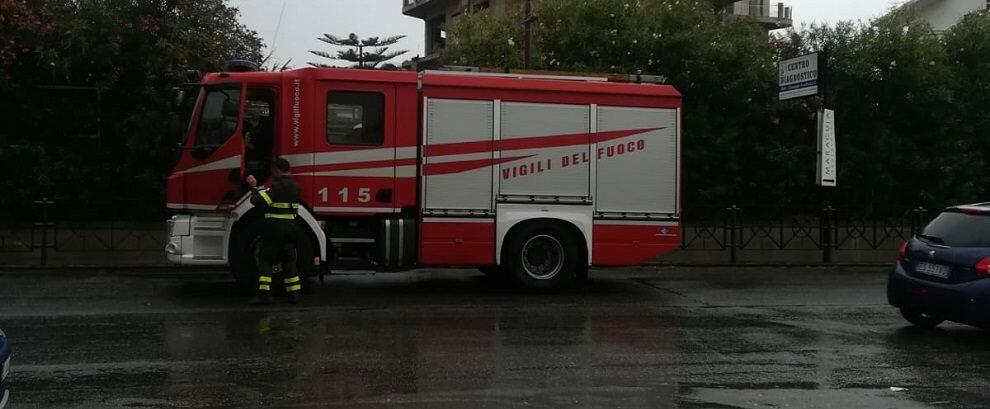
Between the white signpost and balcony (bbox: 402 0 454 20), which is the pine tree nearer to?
balcony (bbox: 402 0 454 20)

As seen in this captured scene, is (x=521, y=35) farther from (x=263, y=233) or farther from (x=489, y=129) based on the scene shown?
(x=263, y=233)

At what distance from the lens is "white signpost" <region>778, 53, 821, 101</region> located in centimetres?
1864

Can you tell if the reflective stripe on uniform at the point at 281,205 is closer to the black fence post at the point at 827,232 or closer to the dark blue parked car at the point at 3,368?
the dark blue parked car at the point at 3,368

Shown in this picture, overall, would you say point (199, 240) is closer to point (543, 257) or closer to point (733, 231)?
point (543, 257)

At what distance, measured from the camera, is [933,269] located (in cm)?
963

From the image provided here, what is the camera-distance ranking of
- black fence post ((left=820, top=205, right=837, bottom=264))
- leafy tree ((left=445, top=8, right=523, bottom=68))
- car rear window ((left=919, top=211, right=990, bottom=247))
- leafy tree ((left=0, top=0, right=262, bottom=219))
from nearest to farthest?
1. car rear window ((left=919, top=211, right=990, bottom=247))
2. black fence post ((left=820, top=205, right=837, bottom=264))
3. leafy tree ((left=0, top=0, right=262, bottom=219))
4. leafy tree ((left=445, top=8, right=523, bottom=68))

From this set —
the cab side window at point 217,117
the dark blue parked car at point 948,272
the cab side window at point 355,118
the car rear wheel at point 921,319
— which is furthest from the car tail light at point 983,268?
the cab side window at point 217,117

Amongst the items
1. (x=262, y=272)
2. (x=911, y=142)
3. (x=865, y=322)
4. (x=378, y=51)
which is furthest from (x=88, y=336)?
(x=378, y=51)

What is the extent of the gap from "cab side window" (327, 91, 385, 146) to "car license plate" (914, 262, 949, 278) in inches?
242

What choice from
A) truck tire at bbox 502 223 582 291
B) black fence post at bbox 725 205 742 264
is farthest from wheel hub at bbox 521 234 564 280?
black fence post at bbox 725 205 742 264

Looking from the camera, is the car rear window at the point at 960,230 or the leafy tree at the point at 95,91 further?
the leafy tree at the point at 95,91

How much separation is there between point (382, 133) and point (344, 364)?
Result: 485cm

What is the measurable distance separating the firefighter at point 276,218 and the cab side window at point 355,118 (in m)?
1.01

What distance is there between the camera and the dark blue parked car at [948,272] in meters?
9.20
